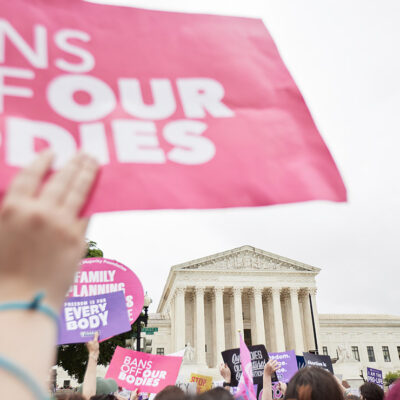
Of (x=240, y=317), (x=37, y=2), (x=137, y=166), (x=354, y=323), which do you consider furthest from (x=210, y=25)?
(x=354, y=323)

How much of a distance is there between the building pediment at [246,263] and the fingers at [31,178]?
57.1 metres

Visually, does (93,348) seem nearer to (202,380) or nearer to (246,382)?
(246,382)

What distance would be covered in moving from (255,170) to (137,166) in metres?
0.55

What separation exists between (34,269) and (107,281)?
5.30m

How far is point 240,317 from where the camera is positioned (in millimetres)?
56281

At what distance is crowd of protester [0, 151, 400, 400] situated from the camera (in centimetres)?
98

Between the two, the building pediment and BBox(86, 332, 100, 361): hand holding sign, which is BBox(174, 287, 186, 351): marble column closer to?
the building pediment

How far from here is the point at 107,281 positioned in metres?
6.22

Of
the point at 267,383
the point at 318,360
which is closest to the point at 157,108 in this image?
the point at 267,383

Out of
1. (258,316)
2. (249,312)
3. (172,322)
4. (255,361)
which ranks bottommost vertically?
(255,361)

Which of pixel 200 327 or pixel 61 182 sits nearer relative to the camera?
pixel 61 182

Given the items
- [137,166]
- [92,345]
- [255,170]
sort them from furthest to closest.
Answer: [92,345]
[255,170]
[137,166]

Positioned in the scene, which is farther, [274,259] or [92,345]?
[274,259]

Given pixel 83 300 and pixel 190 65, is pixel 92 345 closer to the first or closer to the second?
pixel 83 300
